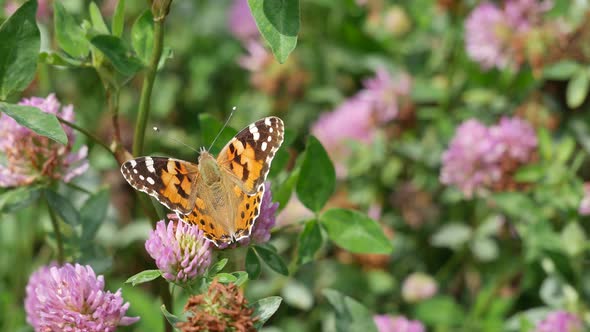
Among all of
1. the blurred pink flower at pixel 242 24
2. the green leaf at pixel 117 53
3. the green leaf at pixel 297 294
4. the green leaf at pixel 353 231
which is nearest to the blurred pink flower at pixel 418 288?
the green leaf at pixel 297 294

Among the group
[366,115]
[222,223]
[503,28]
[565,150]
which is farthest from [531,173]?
[222,223]

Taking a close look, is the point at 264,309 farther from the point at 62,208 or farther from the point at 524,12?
the point at 524,12

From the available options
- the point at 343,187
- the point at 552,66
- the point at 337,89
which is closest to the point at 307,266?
the point at 343,187

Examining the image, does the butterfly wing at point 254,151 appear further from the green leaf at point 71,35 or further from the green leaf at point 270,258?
the green leaf at point 71,35

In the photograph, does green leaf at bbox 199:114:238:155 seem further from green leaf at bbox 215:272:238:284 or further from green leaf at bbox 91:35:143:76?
green leaf at bbox 215:272:238:284

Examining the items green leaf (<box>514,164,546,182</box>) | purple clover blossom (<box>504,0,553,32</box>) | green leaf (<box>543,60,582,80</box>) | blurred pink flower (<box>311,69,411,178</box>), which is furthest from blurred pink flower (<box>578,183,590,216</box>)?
blurred pink flower (<box>311,69,411,178</box>)

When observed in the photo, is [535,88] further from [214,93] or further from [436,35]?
[214,93]
